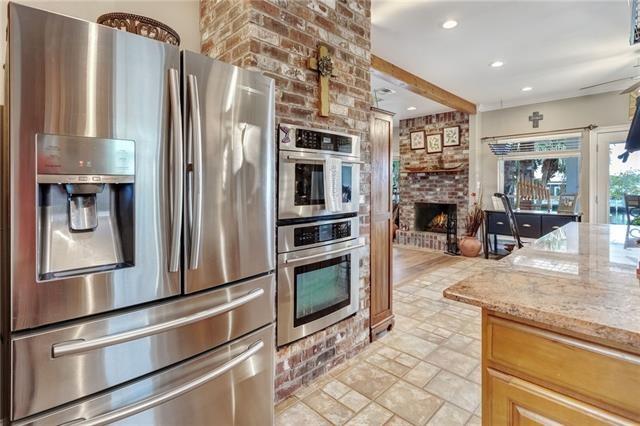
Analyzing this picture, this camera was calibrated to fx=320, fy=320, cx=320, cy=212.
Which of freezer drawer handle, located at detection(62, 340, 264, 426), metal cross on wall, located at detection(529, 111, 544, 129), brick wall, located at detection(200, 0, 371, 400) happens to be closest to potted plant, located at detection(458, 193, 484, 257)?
metal cross on wall, located at detection(529, 111, 544, 129)

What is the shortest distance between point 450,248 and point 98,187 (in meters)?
6.19

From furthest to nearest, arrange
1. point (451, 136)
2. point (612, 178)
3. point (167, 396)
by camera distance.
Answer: point (451, 136) < point (612, 178) < point (167, 396)

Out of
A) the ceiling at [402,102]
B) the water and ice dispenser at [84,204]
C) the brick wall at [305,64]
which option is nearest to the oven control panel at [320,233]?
the brick wall at [305,64]

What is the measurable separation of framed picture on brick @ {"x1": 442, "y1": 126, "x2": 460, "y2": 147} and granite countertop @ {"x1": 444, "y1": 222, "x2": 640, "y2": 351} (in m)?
4.99

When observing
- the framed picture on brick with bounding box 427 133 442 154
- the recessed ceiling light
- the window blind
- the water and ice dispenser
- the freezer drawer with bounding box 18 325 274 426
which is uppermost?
the recessed ceiling light

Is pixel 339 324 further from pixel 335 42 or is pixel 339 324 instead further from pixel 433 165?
pixel 433 165

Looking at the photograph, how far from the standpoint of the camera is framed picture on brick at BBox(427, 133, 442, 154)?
6.61 metres

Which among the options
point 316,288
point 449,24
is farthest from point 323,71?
point 449,24

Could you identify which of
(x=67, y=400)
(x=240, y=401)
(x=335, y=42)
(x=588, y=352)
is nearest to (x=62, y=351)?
(x=67, y=400)

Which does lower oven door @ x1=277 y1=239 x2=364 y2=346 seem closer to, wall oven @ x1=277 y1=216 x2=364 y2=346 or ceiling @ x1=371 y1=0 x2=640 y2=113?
wall oven @ x1=277 y1=216 x2=364 y2=346

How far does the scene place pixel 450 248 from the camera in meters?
6.25

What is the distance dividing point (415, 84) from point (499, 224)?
291 cm

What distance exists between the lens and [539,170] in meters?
5.75

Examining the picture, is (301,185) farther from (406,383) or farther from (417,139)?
(417,139)
